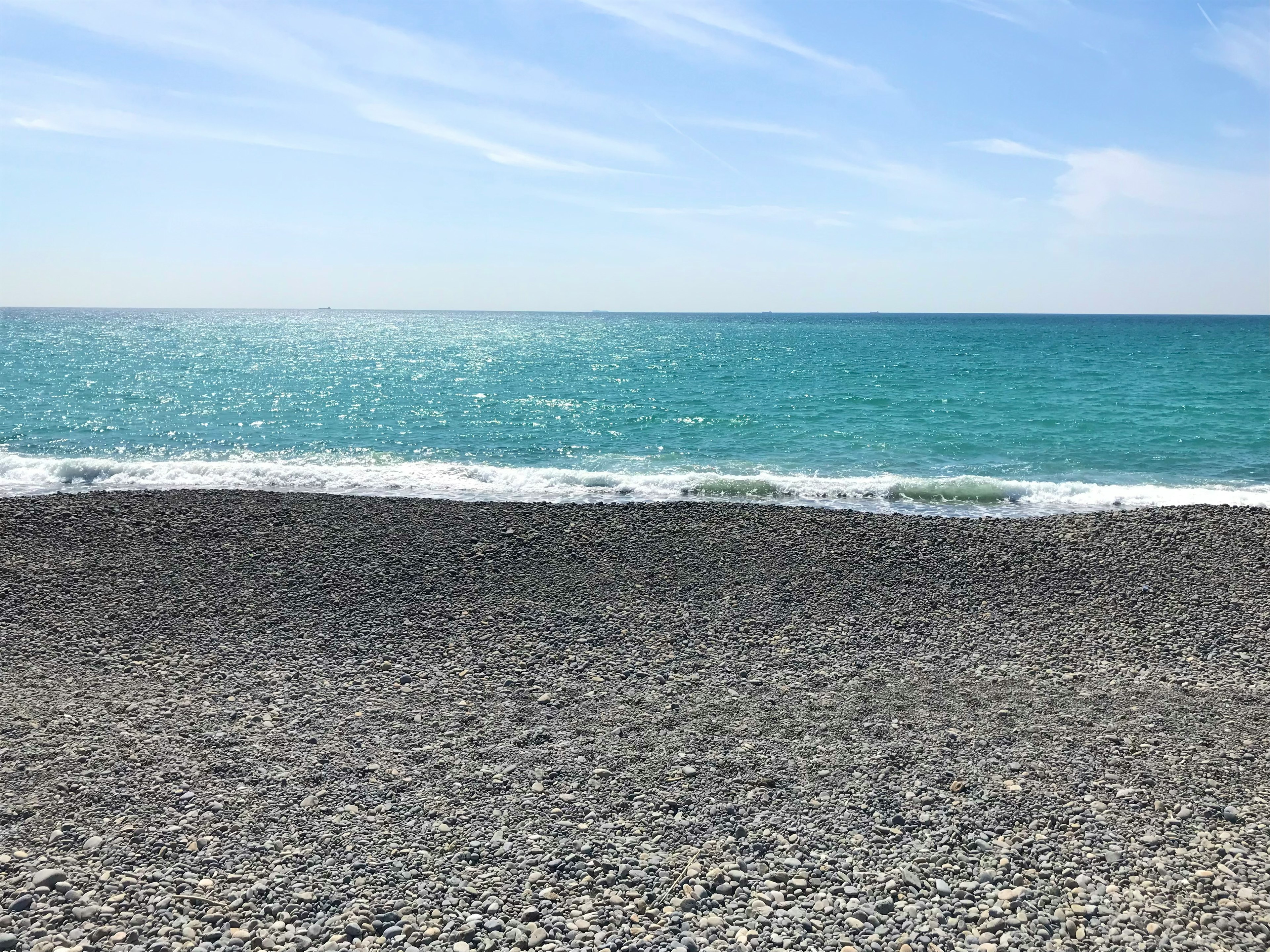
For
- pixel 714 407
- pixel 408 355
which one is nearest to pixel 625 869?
pixel 714 407

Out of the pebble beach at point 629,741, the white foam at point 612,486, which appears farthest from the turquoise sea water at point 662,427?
the pebble beach at point 629,741

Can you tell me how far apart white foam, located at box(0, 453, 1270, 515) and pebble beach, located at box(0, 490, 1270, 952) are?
14.5 feet

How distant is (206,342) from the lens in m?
84.8

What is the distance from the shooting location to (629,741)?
7.60 meters

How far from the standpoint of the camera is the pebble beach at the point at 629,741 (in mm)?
5359

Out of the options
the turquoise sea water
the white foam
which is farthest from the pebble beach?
the turquoise sea water

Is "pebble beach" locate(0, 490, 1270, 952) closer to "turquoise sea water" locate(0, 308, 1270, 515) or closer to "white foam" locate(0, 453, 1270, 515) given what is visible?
"white foam" locate(0, 453, 1270, 515)

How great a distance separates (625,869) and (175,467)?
19450mm

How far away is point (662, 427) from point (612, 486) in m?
9.89

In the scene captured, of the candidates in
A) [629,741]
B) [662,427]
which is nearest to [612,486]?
[662,427]

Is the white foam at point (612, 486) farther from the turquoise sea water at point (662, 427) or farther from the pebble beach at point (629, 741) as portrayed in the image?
the pebble beach at point (629, 741)

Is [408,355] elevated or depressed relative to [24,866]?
elevated

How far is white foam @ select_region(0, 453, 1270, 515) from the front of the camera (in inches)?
712

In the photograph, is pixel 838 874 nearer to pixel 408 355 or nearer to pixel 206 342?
pixel 408 355
